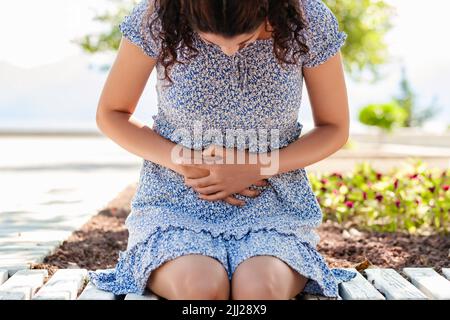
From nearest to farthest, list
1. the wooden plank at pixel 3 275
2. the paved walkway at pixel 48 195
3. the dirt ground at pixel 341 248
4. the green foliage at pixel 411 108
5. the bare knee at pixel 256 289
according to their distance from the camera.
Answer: the bare knee at pixel 256 289 → the wooden plank at pixel 3 275 → the dirt ground at pixel 341 248 → the paved walkway at pixel 48 195 → the green foliage at pixel 411 108

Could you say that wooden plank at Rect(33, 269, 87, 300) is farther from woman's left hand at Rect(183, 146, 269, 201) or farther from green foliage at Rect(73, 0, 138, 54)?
green foliage at Rect(73, 0, 138, 54)

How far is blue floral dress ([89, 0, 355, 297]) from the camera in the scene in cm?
241

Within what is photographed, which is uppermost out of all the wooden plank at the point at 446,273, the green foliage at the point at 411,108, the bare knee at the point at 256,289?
the green foliage at the point at 411,108

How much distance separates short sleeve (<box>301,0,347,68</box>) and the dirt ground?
1286mm

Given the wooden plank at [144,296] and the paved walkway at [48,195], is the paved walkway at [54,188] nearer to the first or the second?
the paved walkway at [48,195]

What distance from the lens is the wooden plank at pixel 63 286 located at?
2.47 m

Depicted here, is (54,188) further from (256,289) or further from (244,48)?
(256,289)

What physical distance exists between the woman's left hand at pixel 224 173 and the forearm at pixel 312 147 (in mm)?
95

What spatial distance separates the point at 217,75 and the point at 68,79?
43657mm

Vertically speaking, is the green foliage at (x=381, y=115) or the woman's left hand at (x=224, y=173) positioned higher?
the green foliage at (x=381, y=115)

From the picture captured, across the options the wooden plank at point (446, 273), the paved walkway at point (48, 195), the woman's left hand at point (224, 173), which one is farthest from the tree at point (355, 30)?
the woman's left hand at point (224, 173)

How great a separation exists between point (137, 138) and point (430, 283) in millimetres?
1222

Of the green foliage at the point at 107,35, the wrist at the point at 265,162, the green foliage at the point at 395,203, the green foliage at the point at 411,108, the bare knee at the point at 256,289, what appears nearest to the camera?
the bare knee at the point at 256,289

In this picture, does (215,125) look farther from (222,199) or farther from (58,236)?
(58,236)
